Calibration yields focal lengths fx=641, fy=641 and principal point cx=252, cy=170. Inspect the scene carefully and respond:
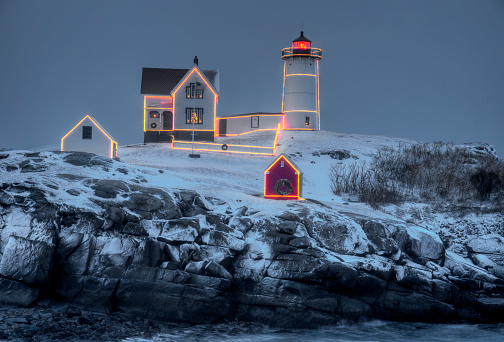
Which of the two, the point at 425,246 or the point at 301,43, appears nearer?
the point at 425,246

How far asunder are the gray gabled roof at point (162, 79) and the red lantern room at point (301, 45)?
28.2ft

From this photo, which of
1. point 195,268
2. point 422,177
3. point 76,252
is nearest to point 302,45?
point 422,177

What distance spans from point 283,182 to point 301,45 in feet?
105

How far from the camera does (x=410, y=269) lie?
24531mm

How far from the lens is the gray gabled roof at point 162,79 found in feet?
176

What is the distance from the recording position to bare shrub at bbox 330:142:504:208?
37.5 m

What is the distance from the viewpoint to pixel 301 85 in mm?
59812

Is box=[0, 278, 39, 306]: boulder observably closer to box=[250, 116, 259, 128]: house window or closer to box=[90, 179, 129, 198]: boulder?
box=[90, 179, 129, 198]: boulder

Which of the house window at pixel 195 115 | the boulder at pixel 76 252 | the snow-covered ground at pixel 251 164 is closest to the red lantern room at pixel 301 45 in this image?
the snow-covered ground at pixel 251 164

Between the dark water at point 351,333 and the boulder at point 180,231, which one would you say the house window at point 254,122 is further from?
the dark water at point 351,333

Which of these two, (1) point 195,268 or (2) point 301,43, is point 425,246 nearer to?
(1) point 195,268

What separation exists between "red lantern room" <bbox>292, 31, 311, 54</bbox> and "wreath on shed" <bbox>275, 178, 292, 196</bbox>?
1226 inches

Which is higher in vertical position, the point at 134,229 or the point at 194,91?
the point at 194,91

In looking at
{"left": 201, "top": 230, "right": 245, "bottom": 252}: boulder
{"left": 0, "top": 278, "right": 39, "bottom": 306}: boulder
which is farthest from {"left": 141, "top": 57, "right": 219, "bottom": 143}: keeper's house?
{"left": 0, "top": 278, "right": 39, "bottom": 306}: boulder
